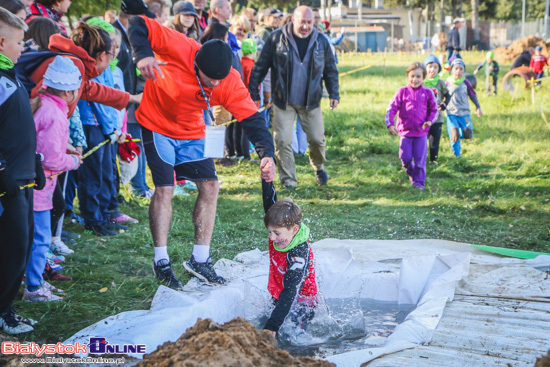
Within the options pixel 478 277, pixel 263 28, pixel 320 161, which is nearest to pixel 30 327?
pixel 478 277

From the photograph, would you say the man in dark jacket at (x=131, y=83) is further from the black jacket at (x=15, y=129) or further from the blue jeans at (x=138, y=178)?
the black jacket at (x=15, y=129)

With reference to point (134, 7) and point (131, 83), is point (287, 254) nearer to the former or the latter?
point (134, 7)

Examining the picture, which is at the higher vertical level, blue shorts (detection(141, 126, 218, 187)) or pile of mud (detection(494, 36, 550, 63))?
pile of mud (detection(494, 36, 550, 63))

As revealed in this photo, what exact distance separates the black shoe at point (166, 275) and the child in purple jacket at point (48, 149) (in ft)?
2.54

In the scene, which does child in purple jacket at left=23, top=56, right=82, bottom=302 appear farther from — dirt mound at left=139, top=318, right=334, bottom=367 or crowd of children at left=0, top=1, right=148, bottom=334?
dirt mound at left=139, top=318, right=334, bottom=367

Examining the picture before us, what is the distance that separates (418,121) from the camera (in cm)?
807

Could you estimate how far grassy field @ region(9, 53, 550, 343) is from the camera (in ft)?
14.3

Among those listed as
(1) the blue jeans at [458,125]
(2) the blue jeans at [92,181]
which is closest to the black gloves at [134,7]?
(2) the blue jeans at [92,181]

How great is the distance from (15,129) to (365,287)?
289 centimetres

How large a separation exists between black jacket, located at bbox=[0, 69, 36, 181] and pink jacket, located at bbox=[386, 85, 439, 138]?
5.60 meters

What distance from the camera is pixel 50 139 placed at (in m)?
4.07

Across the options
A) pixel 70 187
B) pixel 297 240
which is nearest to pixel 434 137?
pixel 70 187

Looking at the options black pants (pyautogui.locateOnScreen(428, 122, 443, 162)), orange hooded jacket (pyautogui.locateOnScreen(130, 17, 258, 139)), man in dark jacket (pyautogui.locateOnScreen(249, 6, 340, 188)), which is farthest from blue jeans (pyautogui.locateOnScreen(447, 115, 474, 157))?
orange hooded jacket (pyautogui.locateOnScreen(130, 17, 258, 139))

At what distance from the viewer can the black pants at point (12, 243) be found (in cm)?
337
